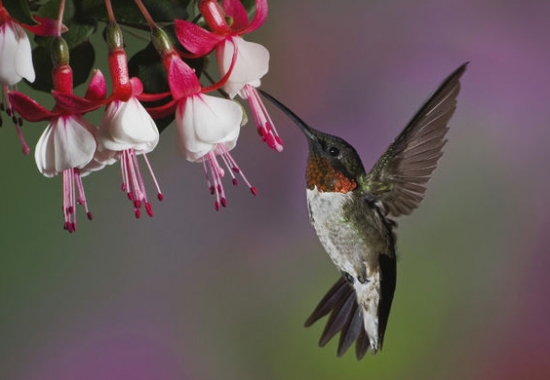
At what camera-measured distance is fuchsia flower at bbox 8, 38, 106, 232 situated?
470mm

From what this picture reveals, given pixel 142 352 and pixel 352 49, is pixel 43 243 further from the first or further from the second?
pixel 352 49

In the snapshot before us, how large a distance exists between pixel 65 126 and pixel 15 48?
57 mm

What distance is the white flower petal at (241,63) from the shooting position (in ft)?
1.73

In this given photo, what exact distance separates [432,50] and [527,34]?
179 mm

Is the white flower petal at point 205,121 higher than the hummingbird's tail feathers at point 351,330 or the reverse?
higher

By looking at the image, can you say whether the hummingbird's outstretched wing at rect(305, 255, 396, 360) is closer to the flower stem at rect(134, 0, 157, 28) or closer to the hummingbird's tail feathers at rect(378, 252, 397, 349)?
the hummingbird's tail feathers at rect(378, 252, 397, 349)

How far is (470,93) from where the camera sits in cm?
154

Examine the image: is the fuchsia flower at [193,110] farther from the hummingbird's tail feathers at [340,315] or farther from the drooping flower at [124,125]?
the hummingbird's tail feathers at [340,315]

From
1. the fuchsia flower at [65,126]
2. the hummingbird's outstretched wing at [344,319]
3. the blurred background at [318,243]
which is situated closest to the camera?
Answer: the fuchsia flower at [65,126]

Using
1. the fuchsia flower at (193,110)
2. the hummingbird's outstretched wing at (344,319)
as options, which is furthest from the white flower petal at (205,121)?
the hummingbird's outstretched wing at (344,319)

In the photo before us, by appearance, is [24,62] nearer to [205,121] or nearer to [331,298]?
[205,121]

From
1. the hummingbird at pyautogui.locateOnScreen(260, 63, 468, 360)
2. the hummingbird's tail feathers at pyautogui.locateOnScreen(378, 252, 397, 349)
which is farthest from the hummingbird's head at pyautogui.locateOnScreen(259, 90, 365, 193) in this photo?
the hummingbird's tail feathers at pyautogui.locateOnScreen(378, 252, 397, 349)

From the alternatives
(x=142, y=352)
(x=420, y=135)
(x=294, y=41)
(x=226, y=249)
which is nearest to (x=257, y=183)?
(x=226, y=249)

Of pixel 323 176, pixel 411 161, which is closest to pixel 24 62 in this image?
pixel 323 176
